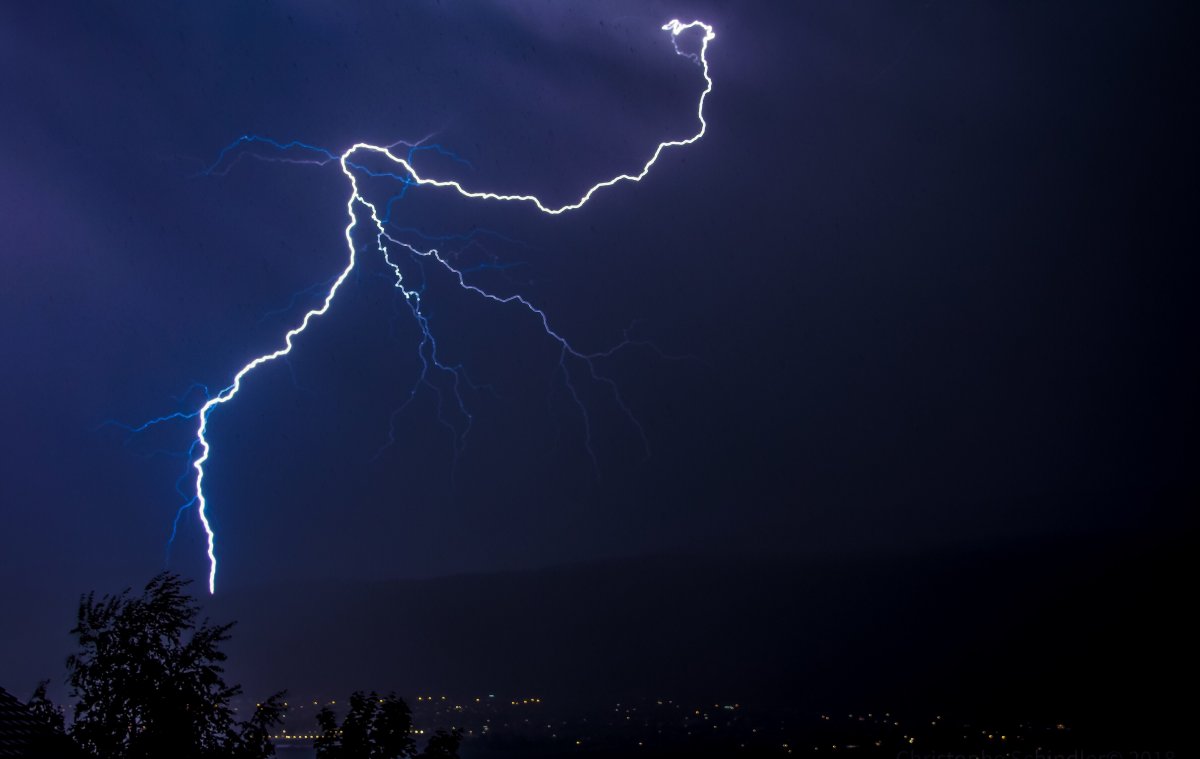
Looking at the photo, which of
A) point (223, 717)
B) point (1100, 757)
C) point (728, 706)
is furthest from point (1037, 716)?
point (223, 717)

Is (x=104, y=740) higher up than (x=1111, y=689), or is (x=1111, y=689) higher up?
(x=104, y=740)

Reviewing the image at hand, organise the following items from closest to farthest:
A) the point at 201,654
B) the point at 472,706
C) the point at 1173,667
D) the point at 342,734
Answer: the point at 342,734 < the point at 201,654 < the point at 1173,667 < the point at 472,706

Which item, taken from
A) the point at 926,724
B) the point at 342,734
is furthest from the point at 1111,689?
the point at 342,734

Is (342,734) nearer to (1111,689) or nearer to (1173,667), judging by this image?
(1173,667)

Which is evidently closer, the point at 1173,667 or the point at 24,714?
the point at 24,714

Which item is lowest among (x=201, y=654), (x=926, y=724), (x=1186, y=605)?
(x=926, y=724)

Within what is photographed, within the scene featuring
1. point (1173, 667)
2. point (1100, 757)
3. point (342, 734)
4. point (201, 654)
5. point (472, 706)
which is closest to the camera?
point (342, 734)
